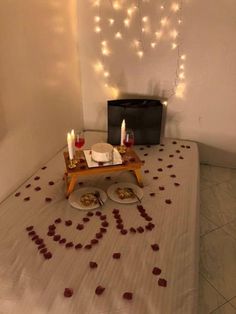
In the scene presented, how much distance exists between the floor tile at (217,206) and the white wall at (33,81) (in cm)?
122

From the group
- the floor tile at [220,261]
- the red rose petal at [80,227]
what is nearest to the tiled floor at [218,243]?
the floor tile at [220,261]

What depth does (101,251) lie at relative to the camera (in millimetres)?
1225

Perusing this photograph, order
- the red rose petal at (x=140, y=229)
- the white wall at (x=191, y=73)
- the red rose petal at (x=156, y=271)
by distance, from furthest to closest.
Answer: the white wall at (x=191, y=73) → the red rose petal at (x=140, y=229) → the red rose petal at (x=156, y=271)

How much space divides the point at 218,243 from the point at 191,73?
51.5 inches

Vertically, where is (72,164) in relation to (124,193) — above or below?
above

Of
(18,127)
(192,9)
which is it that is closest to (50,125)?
(18,127)

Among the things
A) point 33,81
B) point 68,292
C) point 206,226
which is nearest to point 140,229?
point 68,292

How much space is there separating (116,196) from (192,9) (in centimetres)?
146

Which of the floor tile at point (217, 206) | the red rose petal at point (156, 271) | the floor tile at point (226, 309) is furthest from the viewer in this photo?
the floor tile at point (217, 206)

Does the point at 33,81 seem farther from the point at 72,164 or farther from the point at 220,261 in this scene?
the point at 220,261

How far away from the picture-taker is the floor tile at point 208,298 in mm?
1235

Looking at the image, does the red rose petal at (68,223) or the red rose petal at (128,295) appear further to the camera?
the red rose petal at (68,223)

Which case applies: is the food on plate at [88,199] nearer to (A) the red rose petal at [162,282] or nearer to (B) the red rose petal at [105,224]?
(B) the red rose petal at [105,224]

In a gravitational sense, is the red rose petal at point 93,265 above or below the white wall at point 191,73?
below
